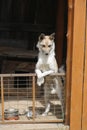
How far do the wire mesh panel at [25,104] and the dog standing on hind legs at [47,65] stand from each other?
0.26ft

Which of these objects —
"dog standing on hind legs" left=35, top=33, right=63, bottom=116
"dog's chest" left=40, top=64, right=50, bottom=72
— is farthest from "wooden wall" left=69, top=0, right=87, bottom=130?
"dog's chest" left=40, top=64, right=50, bottom=72

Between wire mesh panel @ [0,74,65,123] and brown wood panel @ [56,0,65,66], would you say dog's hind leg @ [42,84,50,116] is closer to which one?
wire mesh panel @ [0,74,65,123]

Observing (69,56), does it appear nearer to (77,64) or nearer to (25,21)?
(77,64)

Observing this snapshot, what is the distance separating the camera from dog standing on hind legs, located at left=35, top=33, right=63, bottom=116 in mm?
5492

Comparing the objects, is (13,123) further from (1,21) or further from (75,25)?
(1,21)

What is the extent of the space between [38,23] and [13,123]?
9.95 ft

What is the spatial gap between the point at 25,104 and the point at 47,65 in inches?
39.2

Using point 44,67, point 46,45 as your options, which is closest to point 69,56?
point 46,45

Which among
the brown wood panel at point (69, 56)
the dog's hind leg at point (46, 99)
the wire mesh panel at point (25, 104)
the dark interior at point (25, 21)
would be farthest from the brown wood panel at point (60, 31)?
the brown wood panel at point (69, 56)

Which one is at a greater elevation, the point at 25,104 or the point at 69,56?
the point at 69,56

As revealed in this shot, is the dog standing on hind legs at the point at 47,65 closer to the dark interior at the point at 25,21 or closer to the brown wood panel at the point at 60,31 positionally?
the brown wood panel at the point at 60,31

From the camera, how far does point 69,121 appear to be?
17.7ft

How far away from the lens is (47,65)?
18.4 feet

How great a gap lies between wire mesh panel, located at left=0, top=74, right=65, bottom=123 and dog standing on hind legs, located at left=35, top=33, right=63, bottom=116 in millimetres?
78
